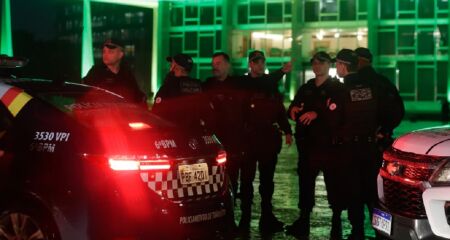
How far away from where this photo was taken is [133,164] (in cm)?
422

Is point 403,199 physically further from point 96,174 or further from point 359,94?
point 96,174

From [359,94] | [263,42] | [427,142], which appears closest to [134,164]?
[427,142]

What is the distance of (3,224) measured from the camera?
450cm

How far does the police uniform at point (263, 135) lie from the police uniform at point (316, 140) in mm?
252

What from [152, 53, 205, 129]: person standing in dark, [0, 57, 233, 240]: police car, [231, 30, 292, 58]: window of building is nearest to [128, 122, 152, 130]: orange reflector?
[0, 57, 233, 240]: police car

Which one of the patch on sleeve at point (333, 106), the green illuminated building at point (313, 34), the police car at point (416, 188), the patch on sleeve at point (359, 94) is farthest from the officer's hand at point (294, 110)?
the green illuminated building at point (313, 34)

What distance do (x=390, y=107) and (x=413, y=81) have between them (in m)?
34.5

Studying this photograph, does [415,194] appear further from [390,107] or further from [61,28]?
[61,28]

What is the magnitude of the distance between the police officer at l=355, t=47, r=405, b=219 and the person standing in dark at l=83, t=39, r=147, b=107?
238 centimetres

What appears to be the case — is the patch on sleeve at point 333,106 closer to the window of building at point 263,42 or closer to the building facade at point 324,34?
the building facade at point 324,34

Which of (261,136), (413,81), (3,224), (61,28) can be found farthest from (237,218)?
(61,28)

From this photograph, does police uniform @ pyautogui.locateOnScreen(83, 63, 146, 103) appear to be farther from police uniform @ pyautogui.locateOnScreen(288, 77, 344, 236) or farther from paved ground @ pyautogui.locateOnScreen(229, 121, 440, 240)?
paved ground @ pyautogui.locateOnScreen(229, 121, 440, 240)

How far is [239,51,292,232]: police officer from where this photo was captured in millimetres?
6914

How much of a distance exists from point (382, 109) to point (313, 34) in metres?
35.6
